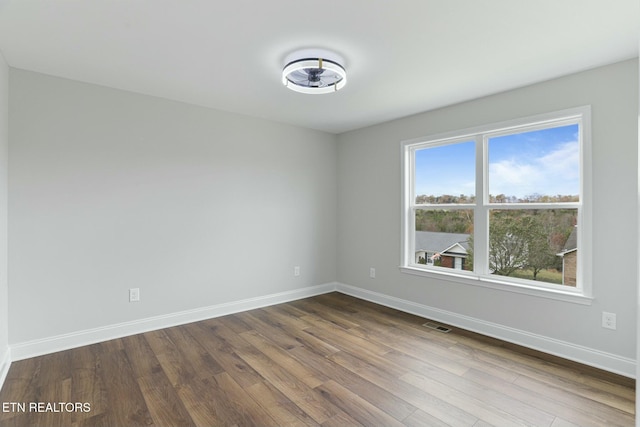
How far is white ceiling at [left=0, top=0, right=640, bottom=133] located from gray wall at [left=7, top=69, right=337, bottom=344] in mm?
373

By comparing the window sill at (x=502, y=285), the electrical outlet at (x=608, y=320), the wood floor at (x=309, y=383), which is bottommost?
the wood floor at (x=309, y=383)

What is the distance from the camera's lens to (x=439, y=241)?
12.3 feet

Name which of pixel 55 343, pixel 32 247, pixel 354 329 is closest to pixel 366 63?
pixel 354 329

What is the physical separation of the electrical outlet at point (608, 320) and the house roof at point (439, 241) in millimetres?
1234

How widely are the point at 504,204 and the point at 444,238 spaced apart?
77 cm

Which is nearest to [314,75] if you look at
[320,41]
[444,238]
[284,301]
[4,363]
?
[320,41]

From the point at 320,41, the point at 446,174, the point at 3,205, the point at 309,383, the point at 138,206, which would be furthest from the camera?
the point at 446,174

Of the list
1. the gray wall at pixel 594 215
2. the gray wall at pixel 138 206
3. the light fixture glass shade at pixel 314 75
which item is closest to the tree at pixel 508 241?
the gray wall at pixel 594 215

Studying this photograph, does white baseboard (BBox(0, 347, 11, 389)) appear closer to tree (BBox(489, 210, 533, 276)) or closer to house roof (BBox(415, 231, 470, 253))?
house roof (BBox(415, 231, 470, 253))

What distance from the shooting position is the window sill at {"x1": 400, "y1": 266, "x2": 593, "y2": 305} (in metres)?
2.66

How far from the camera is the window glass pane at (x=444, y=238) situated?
3496 millimetres

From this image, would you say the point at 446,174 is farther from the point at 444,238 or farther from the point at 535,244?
the point at 535,244

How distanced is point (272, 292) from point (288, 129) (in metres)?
2.22

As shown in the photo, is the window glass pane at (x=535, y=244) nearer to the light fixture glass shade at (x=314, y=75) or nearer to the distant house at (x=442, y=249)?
the distant house at (x=442, y=249)
